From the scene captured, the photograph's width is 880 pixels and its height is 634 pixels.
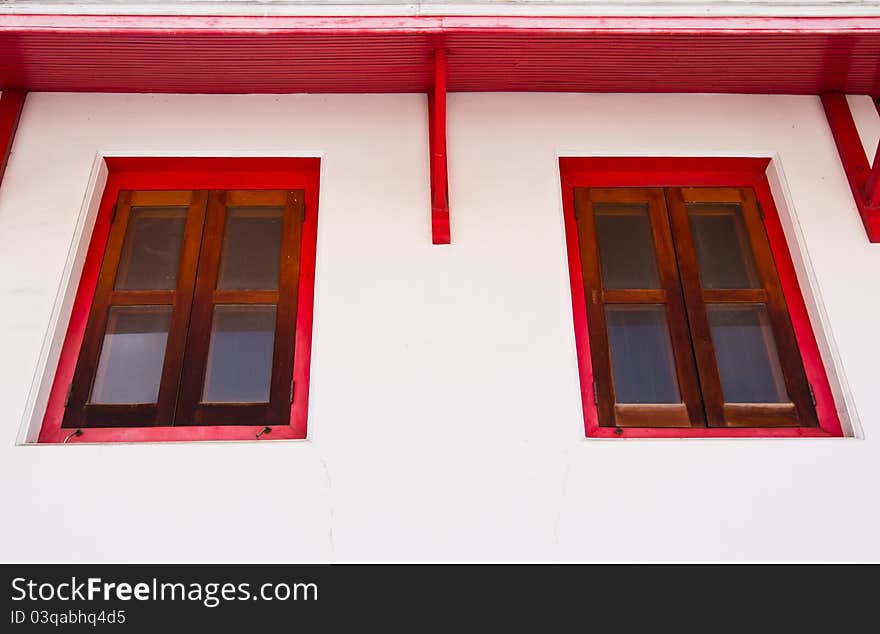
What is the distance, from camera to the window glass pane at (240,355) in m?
3.09

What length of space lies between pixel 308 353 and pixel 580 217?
1.46 m

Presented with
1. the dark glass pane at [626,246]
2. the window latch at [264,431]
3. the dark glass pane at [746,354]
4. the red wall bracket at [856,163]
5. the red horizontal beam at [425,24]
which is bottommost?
the window latch at [264,431]

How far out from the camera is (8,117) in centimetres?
352

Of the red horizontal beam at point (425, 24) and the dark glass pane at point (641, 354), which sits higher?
the red horizontal beam at point (425, 24)

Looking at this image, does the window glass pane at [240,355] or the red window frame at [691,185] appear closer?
the red window frame at [691,185]

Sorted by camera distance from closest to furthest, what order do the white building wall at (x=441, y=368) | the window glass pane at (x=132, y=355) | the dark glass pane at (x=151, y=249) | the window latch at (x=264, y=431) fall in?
the white building wall at (x=441, y=368) < the window latch at (x=264, y=431) < the window glass pane at (x=132, y=355) < the dark glass pane at (x=151, y=249)

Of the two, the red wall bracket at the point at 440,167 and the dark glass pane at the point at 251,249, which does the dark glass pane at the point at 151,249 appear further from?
the red wall bracket at the point at 440,167

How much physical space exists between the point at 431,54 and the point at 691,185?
4.73 ft

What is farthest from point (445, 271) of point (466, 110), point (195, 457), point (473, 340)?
point (195, 457)

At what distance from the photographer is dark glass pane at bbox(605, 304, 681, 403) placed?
3.11 metres

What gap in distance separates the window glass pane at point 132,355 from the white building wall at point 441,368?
8.7 inches

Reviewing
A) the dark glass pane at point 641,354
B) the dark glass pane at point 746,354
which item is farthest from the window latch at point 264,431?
the dark glass pane at point 746,354

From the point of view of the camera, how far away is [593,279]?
3.34 metres

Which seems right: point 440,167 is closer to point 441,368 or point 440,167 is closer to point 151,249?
point 441,368
